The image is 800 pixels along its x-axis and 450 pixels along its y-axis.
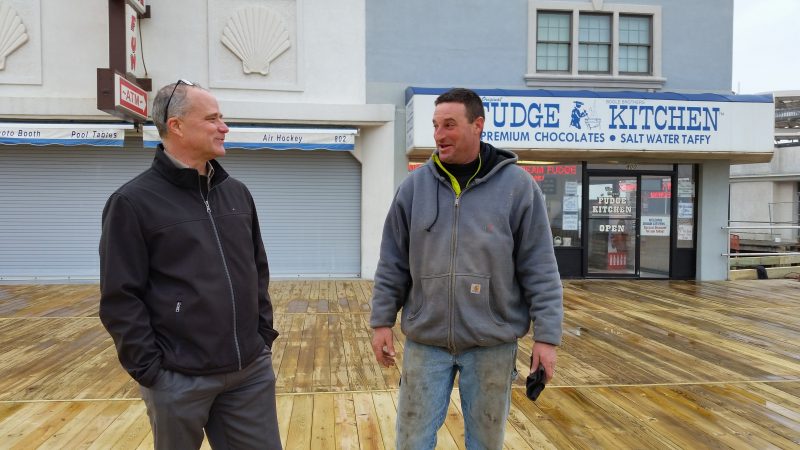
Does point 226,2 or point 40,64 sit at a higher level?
point 226,2

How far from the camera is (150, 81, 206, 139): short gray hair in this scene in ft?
6.89

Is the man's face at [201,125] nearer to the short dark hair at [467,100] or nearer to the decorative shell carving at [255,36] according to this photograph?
the short dark hair at [467,100]

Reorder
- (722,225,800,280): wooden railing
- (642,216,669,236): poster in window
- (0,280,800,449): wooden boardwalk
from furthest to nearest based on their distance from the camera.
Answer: (722,225,800,280): wooden railing → (642,216,669,236): poster in window → (0,280,800,449): wooden boardwalk

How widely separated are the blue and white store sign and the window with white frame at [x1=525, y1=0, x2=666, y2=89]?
1.08 metres

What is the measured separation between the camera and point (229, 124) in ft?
35.9

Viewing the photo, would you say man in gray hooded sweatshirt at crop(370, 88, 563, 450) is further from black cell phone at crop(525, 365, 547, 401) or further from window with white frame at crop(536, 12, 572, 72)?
window with white frame at crop(536, 12, 572, 72)

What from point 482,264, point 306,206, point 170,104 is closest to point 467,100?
point 482,264

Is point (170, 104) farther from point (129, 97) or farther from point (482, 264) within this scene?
point (129, 97)

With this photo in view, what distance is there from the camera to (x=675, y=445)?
3600 millimetres

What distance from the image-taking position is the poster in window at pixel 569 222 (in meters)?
11.4

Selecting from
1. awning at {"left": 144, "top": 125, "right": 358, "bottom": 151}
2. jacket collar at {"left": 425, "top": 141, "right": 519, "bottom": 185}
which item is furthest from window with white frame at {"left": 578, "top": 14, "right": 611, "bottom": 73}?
jacket collar at {"left": 425, "top": 141, "right": 519, "bottom": 185}

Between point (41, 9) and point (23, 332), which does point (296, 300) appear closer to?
point (23, 332)

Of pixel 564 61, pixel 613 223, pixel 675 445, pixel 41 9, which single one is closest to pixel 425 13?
pixel 564 61

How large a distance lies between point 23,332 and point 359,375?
4366 millimetres
